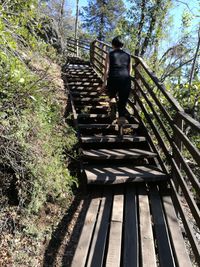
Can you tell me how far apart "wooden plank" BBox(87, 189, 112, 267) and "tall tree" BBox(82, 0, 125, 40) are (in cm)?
3233

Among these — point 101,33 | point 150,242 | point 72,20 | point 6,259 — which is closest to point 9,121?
point 6,259

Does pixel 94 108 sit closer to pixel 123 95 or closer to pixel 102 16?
pixel 123 95

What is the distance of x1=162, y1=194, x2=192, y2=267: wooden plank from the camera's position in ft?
10.2

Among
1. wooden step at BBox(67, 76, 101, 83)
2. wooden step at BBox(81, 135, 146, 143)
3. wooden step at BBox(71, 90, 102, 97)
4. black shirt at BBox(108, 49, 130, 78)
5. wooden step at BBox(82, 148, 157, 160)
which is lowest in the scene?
wooden step at BBox(82, 148, 157, 160)

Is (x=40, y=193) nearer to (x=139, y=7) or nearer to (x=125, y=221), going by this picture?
(x=125, y=221)

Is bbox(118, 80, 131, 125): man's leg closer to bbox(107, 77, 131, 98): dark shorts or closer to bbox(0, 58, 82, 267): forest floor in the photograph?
bbox(107, 77, 131, 98): dark shorts

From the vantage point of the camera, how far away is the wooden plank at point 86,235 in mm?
3018

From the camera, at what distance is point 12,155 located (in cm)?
371

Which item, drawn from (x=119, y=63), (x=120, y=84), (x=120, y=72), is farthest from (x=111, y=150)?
(x=119, y=63)

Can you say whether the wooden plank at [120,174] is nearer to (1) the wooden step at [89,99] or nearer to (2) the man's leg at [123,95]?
(2) the man's leg at [123,95]

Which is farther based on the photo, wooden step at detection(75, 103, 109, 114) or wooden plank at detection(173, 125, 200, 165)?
wooden step at detection(75, 103, 109, 114)

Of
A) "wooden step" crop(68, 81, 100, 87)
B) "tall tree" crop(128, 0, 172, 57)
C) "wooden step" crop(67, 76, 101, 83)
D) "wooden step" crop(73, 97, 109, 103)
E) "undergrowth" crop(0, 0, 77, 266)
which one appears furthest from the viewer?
"tall tree" crop(128, 0, 172, 57)

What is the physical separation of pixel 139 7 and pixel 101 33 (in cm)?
1978

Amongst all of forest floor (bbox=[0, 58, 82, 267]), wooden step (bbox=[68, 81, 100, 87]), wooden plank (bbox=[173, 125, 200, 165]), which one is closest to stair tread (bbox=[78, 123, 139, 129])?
wooden plank (bbox=[173, 125, 200, 165])
